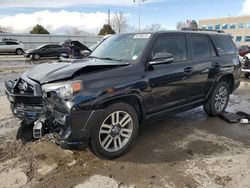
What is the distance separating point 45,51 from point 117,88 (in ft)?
71.1

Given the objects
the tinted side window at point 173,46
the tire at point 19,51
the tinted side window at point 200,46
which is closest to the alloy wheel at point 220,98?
the tinted side window at point 200,46

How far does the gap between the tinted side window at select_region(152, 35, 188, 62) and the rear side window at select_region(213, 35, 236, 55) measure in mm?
1213

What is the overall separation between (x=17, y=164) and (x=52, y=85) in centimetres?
125

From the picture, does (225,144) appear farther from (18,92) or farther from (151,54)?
(18,92)

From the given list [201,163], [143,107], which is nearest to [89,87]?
[143,107]

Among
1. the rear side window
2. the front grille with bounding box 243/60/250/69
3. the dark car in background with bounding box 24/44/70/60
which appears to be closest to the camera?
the rear side window

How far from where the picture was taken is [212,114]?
19.8 feet

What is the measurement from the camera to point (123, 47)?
4.72 meters

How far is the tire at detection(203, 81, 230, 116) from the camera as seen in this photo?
19.1 feet

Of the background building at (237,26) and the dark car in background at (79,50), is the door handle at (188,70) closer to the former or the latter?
the dark car in background at (79,50)

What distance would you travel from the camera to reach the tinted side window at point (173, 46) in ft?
14.7

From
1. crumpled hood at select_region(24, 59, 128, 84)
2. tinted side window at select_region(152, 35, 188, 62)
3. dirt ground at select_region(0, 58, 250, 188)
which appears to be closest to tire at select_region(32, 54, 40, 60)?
dirt ground at select_region(0, 58, 250, 188)

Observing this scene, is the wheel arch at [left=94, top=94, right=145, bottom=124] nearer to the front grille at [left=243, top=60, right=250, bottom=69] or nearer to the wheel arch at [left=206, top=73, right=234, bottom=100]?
the wheel arch at [left=206, top=73, right=234, bottom=100]

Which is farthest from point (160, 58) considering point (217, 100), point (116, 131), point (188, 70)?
point (217, 100)
